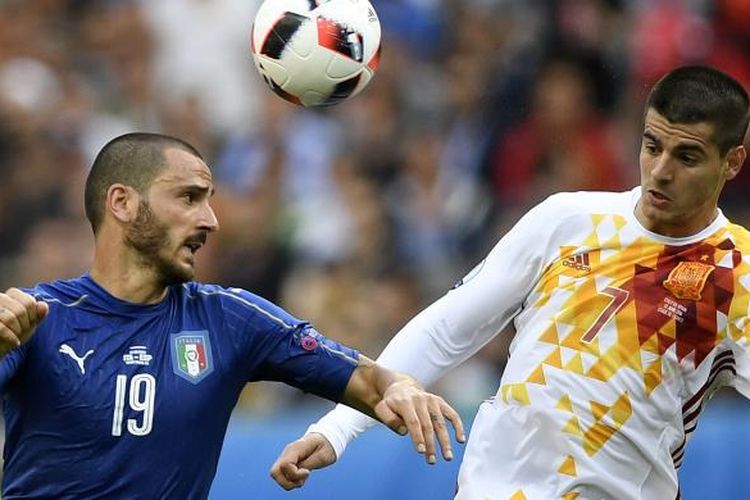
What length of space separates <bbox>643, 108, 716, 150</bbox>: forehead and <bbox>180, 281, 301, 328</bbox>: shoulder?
137 centimetres

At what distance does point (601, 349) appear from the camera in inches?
213

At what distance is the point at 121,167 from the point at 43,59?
6.33 meters

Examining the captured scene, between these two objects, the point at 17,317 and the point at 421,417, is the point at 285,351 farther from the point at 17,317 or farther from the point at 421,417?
the point at 17,317

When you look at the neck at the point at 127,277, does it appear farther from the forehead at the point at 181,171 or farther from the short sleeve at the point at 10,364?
the short sleeve at the point at 10,364

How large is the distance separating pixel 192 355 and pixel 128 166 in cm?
69

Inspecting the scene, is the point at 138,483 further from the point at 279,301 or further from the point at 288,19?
the point at 279,301

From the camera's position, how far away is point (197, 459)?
5.30 meters

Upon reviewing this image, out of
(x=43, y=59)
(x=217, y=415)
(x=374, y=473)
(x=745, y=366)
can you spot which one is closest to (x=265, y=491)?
(x=374, y=473)

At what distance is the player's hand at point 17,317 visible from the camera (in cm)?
457

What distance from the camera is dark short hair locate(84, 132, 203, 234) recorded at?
18.0 ft

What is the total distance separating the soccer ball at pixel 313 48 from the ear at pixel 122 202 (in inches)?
42.1

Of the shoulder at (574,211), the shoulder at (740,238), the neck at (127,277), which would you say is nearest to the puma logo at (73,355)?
the neck at (127,277)

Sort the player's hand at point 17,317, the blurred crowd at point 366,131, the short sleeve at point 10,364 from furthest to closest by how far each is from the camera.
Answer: the blurred crowd at point 366,131, the short sleeve at point 10,364, the player's hand at point 17,317

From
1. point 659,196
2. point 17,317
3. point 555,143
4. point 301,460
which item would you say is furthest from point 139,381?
point 555,143
